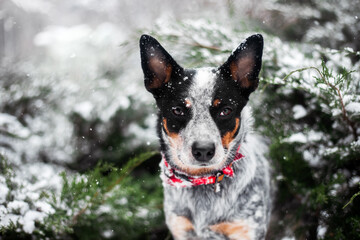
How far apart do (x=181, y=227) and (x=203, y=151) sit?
2.71ft

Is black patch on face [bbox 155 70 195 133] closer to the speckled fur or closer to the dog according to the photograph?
the dog

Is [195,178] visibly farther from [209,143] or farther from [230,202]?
[209,143]

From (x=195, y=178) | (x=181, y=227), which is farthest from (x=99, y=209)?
(x=195, y=178)

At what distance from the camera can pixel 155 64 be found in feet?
6.94

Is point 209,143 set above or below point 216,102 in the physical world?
below

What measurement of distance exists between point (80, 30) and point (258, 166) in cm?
437

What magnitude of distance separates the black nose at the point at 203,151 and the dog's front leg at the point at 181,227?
68cm

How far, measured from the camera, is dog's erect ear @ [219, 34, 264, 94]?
199cm

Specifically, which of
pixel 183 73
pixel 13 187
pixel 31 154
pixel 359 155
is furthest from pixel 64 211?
pixel 359 155

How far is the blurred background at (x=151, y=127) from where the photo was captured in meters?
2.14

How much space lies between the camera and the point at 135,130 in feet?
11.2

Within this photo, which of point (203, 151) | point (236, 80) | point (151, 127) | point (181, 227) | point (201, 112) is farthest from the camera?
point (151, 127)

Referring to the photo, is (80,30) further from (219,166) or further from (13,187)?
(219,166)

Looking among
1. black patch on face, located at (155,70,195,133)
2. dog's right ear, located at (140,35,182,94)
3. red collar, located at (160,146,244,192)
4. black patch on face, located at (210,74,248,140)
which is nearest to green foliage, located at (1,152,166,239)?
red collar, located at (160,146,244,192)
